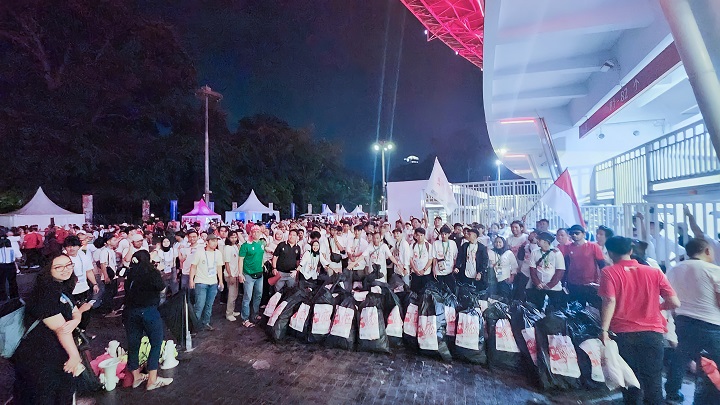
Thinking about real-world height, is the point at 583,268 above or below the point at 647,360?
above

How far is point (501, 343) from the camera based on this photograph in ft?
14.6

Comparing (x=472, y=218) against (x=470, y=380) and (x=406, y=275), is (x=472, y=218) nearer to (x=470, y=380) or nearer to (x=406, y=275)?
(x=406, y=275)

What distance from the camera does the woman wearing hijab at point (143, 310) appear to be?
157 inches

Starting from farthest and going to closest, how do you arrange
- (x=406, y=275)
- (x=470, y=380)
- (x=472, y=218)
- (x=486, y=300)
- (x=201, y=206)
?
(x=201, y=206)
(x=472, y=218)
(x=406, y=275)
(x=486, y=300)
(x=470, y=380)

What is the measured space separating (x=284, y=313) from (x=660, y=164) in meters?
6.34

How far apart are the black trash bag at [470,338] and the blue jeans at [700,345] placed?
1.93 m

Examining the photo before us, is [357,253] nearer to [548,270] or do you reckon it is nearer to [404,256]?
[404,256]

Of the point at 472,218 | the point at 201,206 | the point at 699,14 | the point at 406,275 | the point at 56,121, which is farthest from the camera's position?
the point at 56,121

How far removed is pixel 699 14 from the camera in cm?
252

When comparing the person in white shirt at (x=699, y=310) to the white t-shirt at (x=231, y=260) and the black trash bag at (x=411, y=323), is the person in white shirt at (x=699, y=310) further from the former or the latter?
the white t-shirt at (x=231, y=260)

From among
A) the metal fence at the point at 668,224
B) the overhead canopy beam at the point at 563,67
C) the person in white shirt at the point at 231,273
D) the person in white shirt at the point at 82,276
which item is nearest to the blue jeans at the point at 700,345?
the metal fence at the point at 668,224

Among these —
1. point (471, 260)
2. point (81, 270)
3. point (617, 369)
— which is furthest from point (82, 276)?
point (617, 369)

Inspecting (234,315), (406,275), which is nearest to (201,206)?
(234,315)

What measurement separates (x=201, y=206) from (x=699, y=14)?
19.0 meters
